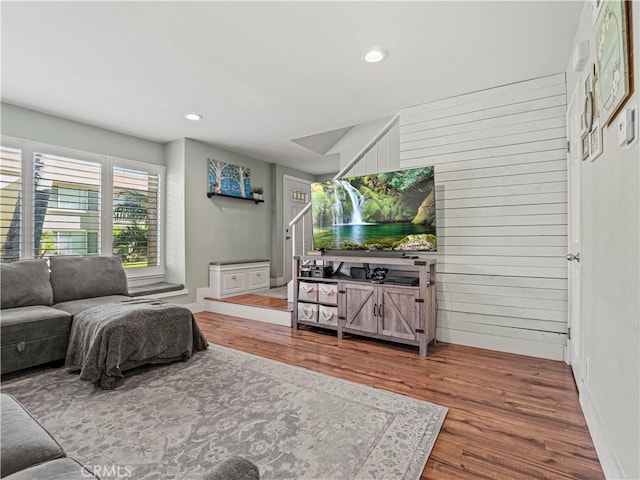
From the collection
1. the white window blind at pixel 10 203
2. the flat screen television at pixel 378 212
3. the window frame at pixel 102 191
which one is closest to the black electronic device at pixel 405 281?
the flat screen television at pixel 378 212

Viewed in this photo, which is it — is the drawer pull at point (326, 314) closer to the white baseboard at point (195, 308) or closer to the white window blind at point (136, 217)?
the white baseboard at point (195, 308)

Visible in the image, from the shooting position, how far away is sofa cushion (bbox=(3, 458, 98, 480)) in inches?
32.3

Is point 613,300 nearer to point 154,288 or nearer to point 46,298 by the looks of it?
point 46,298

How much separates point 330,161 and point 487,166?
3.44m

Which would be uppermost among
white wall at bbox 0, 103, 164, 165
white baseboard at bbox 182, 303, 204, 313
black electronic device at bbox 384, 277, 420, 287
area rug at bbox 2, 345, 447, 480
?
white wall at bbox 0, 103, 164, 165

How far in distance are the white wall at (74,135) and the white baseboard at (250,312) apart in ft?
7.72

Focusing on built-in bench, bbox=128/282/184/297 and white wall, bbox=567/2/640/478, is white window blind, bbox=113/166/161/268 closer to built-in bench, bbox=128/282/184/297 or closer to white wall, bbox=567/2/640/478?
built-in bench, bbox=128/282/184/297

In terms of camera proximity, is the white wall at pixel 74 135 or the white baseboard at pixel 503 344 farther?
the white wall at pixel 74 135

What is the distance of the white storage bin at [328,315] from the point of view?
12.0 ft

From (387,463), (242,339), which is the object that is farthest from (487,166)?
(242,339)

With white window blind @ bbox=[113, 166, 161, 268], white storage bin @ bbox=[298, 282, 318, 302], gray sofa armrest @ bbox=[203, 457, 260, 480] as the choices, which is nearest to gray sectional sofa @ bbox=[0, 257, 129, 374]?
white window blind @ bbox=[113, 166, 161, 268]

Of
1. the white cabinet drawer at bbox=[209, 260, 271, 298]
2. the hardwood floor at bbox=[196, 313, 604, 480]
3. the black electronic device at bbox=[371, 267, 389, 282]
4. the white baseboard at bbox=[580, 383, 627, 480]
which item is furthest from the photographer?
the white cabinet drawer at bbox=[209, 260, 271, 298]

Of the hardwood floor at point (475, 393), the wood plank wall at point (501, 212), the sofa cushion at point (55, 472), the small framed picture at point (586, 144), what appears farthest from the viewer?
the wood plank wall at point (501, 212)

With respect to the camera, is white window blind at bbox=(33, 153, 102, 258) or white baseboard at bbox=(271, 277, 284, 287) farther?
white baseboard at bbox=(271, 277, 284, 287)
